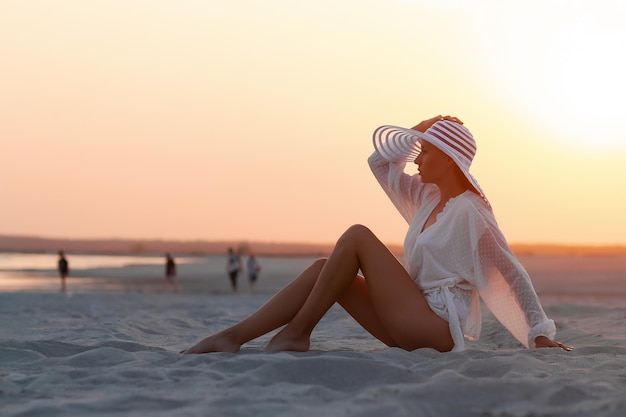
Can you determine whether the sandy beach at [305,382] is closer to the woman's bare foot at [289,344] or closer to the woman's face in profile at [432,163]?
the woman's bare foot at [289,344]

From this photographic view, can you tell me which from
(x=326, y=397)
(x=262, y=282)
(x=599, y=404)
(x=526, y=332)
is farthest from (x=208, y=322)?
(x=262, y=282)

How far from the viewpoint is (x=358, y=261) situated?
5020mm

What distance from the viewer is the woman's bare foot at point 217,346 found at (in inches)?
189

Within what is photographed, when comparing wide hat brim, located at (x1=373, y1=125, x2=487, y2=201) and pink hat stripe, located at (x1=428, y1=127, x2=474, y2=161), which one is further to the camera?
wide hat brim, located at (x1=373, y1=125, x2=487, y2=201)

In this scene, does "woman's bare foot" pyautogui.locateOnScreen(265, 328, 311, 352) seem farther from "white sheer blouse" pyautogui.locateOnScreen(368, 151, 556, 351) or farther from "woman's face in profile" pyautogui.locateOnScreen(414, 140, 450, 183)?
"woman's face in profile" pyautogui.locateOnScreen(414, 140, 450, 183)

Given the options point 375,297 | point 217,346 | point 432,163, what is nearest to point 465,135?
point 432,163

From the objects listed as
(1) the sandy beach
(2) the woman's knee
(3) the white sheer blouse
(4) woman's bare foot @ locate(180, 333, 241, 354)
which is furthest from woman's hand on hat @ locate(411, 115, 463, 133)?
(4) woman's bare foot @ locate(180, 333, 241, 354)

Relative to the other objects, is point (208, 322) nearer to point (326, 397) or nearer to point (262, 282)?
point (326, 397)

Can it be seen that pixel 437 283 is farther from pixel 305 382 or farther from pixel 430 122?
pixel 305 382

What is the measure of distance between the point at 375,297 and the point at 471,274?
591mm

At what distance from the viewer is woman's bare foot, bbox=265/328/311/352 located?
4.90m

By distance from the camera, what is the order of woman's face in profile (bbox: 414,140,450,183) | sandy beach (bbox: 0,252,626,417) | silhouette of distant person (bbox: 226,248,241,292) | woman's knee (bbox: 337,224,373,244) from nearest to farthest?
sandy beach (bbox: 0,252,626,417)
woman's knee (bbox: 337,224,373,244)
woman's face in profile (bbox: 414,140,450,183)
silhouette of distant person (bbox: 226,248,241,292)

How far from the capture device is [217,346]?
4824 mm

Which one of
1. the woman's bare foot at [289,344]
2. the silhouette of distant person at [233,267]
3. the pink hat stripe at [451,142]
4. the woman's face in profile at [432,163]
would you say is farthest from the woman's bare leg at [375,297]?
the silhouette of distant person at [233,267]
